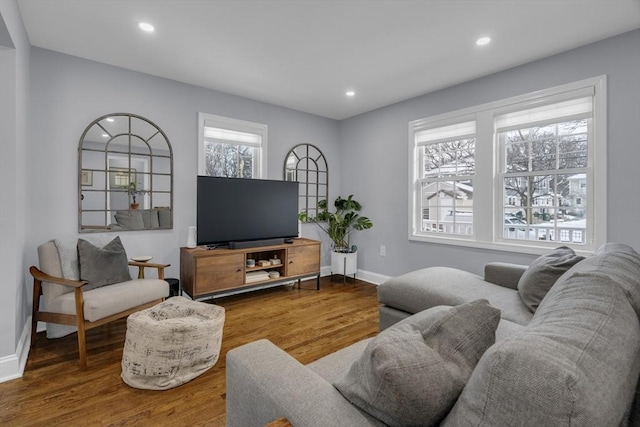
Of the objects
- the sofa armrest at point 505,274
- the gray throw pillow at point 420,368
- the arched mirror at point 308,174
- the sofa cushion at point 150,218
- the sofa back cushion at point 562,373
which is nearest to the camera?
the sofa back cushion at point 562,373

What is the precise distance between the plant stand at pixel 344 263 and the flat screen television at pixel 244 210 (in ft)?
2.37

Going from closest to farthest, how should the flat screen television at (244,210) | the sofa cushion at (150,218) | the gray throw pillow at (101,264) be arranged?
the gray throw pillow at (101,264) < the sofa cushion at (150,218) < the flat screen television at (244,210)

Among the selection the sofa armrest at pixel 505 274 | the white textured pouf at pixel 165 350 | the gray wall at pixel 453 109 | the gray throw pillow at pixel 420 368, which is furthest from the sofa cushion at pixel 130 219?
the sofa armrest at pixel 505 274

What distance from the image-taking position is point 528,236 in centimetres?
320

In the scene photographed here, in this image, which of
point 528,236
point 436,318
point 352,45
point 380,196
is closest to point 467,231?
point 528,236

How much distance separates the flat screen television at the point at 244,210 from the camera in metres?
3.48

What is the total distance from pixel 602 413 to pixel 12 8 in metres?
3.39

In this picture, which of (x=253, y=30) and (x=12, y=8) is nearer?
(x=12, y=8)

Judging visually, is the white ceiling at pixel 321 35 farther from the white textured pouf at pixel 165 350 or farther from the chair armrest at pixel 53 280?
the white textured pouf at pixel 165 350

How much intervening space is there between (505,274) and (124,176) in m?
3.70

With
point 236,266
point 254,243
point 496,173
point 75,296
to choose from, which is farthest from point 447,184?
point 75,296

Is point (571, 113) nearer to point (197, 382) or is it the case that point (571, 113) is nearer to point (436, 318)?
point (436, 318)

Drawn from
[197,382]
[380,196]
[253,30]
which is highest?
[253,30]

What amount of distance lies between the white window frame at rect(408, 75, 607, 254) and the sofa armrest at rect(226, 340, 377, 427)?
9.68ft
